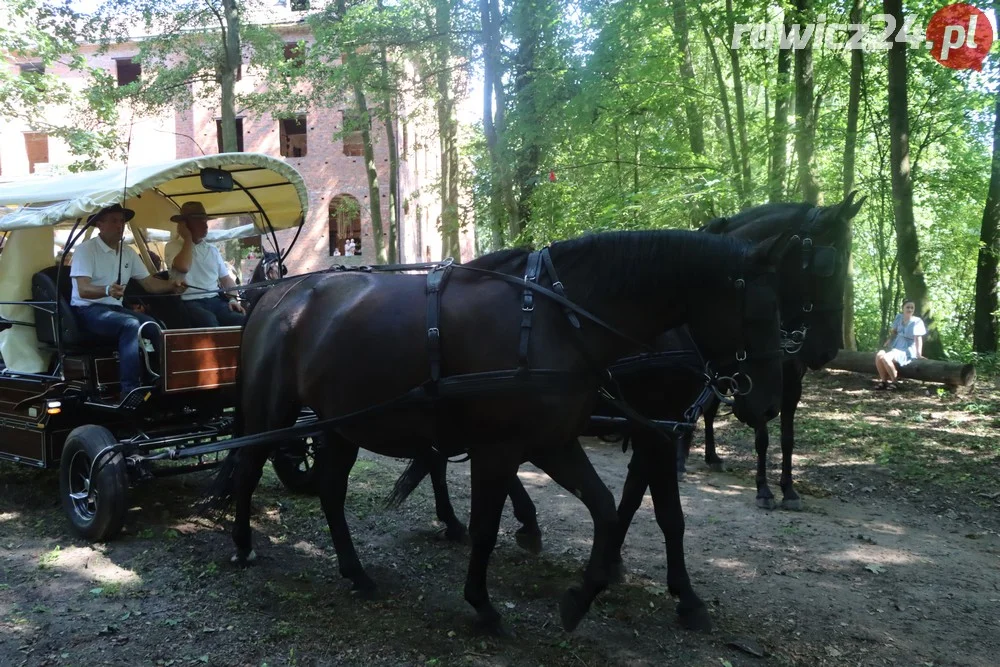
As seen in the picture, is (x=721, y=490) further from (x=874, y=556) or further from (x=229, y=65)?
(x=229, y=65)

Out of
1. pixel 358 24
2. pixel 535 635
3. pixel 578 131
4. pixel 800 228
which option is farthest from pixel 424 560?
pixel 358 24

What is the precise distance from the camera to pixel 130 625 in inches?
149

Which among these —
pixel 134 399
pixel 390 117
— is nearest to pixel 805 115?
pixel 134 399

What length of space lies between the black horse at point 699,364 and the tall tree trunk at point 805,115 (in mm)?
5383

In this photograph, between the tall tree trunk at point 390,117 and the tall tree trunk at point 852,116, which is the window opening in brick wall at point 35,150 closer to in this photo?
the tall tree trunk at point 390,117

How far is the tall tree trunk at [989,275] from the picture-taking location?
1278 cm

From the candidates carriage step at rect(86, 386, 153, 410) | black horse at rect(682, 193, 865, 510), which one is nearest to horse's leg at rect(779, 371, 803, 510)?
black horse at rect(682, 193, 865, 510)

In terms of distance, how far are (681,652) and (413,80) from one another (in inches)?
639

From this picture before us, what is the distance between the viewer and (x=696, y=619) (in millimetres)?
3959

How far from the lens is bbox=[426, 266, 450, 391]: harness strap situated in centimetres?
371

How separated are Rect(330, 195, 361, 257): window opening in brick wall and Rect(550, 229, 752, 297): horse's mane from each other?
26.6 metres

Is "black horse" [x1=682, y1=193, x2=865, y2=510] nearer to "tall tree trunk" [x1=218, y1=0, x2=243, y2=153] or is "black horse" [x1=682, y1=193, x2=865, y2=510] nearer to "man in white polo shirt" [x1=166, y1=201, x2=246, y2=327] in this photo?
"man in white polo shirt" [x1=166, y1=201, x2=246, y2=327]

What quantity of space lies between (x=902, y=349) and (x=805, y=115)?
3.66 metres

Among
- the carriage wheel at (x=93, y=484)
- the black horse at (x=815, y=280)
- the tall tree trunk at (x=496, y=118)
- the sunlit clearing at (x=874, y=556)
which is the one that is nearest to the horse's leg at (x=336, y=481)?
the carriage wheel at (x=93, y=484)
